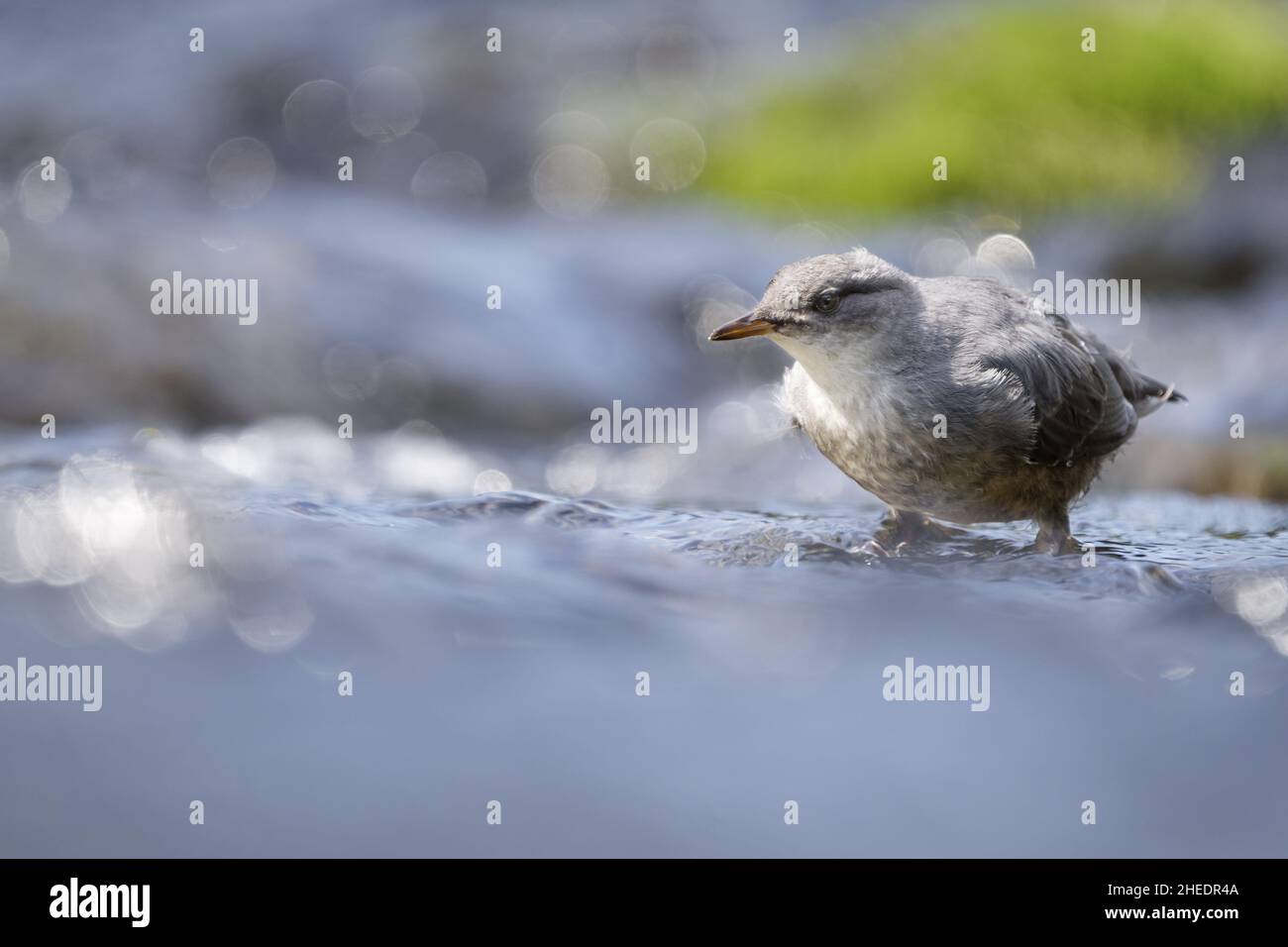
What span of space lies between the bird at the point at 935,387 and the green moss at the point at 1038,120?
7.52 m

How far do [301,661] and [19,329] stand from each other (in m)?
4.75

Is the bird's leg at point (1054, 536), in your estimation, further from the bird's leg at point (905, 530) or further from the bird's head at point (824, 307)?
the bird's head at point (824, 307)

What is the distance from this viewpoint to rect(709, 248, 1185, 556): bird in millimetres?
5395

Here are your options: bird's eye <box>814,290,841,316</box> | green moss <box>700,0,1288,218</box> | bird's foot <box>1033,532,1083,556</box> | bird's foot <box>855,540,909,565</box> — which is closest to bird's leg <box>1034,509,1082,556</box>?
bird's foot <box>1033,532,1083,556</box>

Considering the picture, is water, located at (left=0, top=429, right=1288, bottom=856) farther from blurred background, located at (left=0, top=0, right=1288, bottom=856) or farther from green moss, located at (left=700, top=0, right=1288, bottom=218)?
green moss, located at (left=700, top=0, right=1288, bottom=218)

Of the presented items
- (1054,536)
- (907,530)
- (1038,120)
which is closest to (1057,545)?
(1054,536)

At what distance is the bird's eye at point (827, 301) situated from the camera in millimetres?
5340

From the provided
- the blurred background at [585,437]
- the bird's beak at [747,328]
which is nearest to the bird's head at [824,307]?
the bird's beak at [747,328]

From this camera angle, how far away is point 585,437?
9.71 m

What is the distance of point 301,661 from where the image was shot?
494cm

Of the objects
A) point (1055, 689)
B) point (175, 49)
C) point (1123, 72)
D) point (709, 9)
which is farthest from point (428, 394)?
point (709, 9)

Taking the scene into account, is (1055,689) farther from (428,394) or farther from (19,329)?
(19,329)

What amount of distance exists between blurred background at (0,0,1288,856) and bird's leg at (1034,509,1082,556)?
181mm

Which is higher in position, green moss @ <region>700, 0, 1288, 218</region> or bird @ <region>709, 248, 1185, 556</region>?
green moss @ <region>700, 0, 1288, 218</region>
